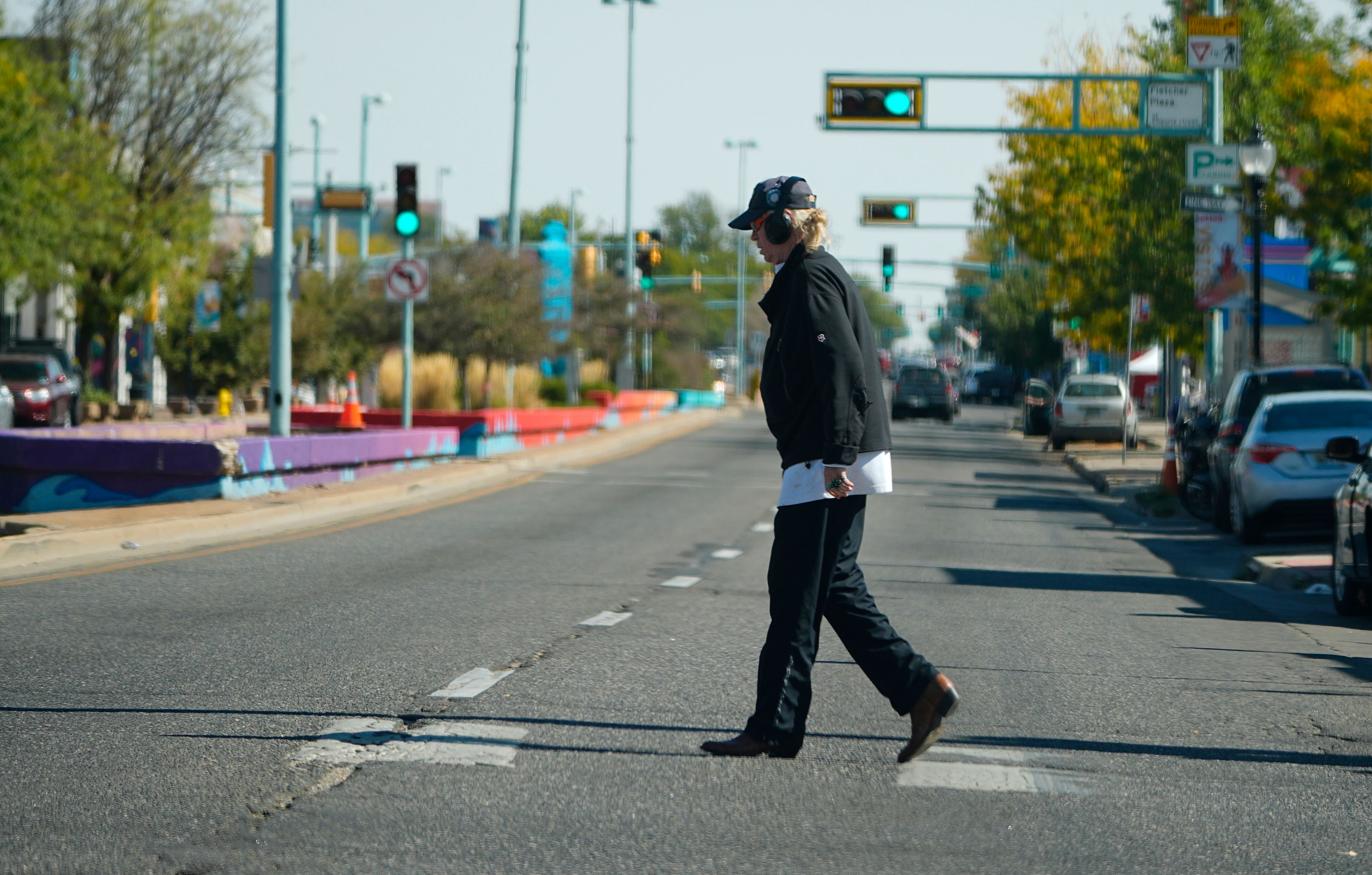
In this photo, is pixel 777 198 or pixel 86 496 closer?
pixel 777 198

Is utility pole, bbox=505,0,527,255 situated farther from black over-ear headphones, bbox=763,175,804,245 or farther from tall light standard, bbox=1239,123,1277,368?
black over-ear headphones, bbox=763,175,804,245

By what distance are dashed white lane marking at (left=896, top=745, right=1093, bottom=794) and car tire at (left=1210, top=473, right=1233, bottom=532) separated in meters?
11.7

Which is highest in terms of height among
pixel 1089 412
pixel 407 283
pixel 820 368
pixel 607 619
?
pixel 407 283

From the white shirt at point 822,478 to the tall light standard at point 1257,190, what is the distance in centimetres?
1761

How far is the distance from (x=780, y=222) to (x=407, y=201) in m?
17.5

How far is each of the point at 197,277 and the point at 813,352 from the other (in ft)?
116

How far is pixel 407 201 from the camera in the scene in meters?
22.6

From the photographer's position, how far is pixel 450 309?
33.3 meters

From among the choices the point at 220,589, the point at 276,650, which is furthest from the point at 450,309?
the point at 276,650

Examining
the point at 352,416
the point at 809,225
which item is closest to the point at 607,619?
the point at 809,225

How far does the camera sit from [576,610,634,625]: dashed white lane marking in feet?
31.0

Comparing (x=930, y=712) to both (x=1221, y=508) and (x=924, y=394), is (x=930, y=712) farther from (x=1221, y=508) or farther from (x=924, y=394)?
(x=924, y=394)

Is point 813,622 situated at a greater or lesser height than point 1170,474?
greater

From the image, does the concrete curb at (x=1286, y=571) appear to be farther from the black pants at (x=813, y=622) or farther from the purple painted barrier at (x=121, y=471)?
the purple painted barrier at (x=121, y=471)
